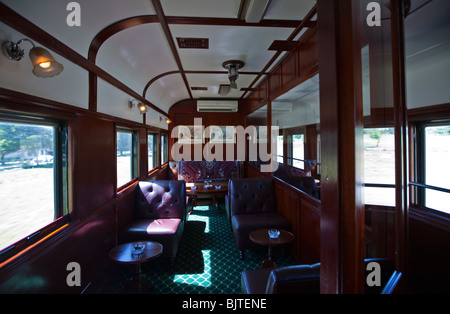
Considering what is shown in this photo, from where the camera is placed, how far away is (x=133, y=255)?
2.26m

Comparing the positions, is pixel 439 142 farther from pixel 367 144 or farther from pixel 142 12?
pixel 142 12

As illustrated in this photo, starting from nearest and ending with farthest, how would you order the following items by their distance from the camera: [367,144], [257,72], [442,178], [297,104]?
[367,144] → [442,178] → [257,72] → [297,104]

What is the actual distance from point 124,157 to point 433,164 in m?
4.40

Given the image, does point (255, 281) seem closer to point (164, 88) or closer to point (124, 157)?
point (124, 157)

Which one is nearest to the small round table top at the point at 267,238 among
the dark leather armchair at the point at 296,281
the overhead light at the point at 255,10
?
the dark leather armchair at the point at 296,281

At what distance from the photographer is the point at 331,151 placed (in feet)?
2.53

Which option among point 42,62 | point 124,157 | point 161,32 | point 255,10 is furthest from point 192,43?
point 124,157

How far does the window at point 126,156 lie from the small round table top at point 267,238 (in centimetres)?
230

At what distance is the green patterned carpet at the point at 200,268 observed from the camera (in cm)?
245

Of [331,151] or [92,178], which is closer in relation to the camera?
[331,151]

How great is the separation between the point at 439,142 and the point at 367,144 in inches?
86.3

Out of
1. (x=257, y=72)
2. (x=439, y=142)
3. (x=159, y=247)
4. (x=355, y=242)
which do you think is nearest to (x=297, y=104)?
(x=257, y=72)

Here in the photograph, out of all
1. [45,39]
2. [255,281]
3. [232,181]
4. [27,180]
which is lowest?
[255,281]

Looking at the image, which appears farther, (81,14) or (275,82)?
(275,82)
